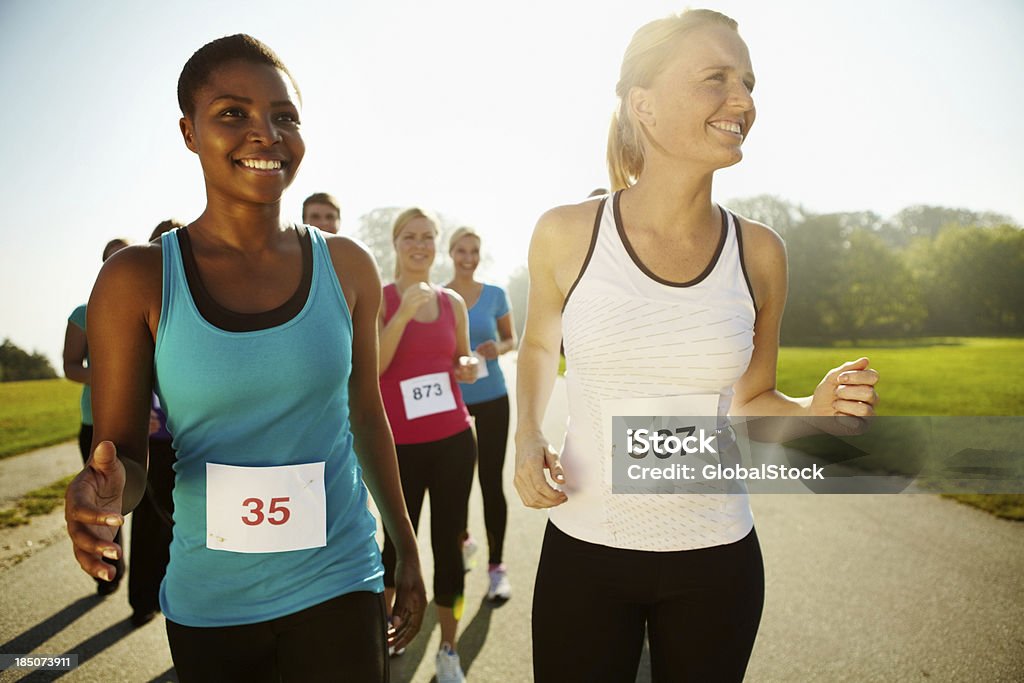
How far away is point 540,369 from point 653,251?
0.47m

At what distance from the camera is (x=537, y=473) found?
5.50ft

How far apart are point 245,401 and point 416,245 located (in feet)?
9.59

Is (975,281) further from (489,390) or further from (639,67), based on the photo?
(639,67)

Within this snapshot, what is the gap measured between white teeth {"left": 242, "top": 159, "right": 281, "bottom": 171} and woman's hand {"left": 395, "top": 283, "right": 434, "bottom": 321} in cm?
197

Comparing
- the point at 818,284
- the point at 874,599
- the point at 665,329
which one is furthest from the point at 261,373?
the point at 818,284

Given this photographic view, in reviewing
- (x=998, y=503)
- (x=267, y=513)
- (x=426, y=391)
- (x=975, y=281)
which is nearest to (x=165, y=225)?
(x=426, y=391)

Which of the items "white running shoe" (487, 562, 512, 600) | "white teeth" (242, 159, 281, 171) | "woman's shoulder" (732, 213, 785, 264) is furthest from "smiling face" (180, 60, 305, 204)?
"white running shoe" (487, 562, 512, 600)

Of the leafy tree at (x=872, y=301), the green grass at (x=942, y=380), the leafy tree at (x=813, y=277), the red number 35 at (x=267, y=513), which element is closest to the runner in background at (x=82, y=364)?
the red number 35 at (x=267, y=513)

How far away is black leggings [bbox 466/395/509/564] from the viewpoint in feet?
14.8

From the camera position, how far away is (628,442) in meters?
1.70

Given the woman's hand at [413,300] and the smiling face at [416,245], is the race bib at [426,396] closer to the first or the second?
the woman's hand at [413,300]

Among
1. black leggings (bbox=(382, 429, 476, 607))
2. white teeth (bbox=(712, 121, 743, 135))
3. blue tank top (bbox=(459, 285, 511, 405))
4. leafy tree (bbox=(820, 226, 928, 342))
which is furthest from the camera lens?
leafy tree (bbox=(820, 226, 928, 342))

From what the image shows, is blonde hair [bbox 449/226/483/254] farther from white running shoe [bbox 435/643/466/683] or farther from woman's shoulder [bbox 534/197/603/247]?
woman's shoulder [bbox 534/197/603/247]

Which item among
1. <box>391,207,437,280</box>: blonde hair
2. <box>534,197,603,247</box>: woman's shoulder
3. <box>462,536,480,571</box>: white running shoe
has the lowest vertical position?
<box>462,536,480,571</box>: white running shoe
